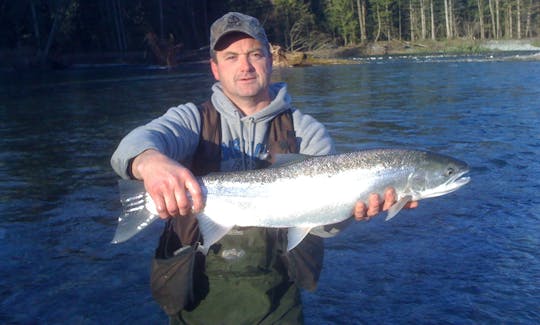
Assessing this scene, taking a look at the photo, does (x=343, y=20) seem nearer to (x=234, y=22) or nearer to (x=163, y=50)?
(x=163, y=50)

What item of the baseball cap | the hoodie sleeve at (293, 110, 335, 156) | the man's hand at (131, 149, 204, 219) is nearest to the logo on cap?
the baseball cap

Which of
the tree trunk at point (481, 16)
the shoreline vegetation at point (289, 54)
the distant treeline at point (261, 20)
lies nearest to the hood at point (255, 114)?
the shoreline vegetation at point (289, 54)

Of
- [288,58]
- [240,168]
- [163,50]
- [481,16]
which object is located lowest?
[240,168]

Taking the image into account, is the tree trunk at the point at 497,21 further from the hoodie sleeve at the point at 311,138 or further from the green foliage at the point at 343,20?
the hoodie sleeve at the point at 311,138

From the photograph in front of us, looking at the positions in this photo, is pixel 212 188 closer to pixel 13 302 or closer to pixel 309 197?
pixel 309 197

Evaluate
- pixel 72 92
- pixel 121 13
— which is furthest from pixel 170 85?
pixel 121 13

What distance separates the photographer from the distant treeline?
49.4 m

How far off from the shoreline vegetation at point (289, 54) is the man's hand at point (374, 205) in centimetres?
3265

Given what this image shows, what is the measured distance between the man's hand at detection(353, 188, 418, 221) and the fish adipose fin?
1157mm

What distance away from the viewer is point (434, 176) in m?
3.33

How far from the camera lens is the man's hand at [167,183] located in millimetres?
2582

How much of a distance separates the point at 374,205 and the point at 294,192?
1.61 feet

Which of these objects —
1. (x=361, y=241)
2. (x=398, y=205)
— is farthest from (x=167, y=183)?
(x=361, y=241)

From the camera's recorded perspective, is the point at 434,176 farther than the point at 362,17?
No
